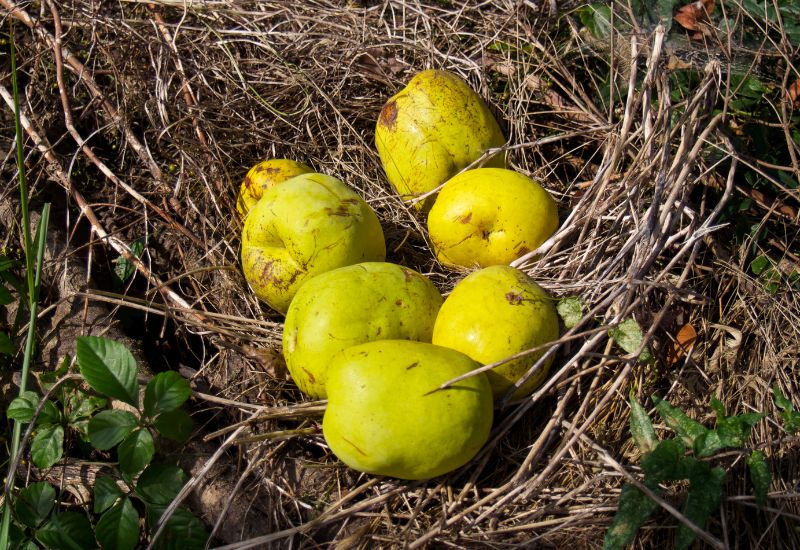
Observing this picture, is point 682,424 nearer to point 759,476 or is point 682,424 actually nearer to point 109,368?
point 759,476

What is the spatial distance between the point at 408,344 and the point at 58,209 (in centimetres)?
183

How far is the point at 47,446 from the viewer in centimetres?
210

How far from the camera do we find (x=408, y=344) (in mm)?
2020

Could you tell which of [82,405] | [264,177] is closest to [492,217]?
[264,177]

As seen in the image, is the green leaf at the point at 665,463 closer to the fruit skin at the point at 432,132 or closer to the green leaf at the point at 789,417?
the green leaf at the point at 789,417

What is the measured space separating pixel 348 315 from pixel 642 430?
37.5 inches

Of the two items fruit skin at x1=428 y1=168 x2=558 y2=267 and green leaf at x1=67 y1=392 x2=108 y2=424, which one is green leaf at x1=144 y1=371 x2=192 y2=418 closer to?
green leaf at x1=67 y1=392 x2=108 y2=424

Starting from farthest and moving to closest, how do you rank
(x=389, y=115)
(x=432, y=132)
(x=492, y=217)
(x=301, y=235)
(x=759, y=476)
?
(x=389, y=115), (x=432, y=132), (x=492, y=217), (x=301, y=235), (x=759, y=476)

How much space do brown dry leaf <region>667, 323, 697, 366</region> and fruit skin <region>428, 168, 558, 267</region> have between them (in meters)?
0.61

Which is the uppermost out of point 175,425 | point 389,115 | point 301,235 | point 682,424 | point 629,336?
point 389,115

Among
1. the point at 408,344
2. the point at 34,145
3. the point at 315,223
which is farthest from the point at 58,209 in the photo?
the point at 408,344

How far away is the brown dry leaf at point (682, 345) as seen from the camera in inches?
94.3

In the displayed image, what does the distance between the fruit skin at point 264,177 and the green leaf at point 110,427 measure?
1044 mm

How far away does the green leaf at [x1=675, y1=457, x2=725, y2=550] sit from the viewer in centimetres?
181
